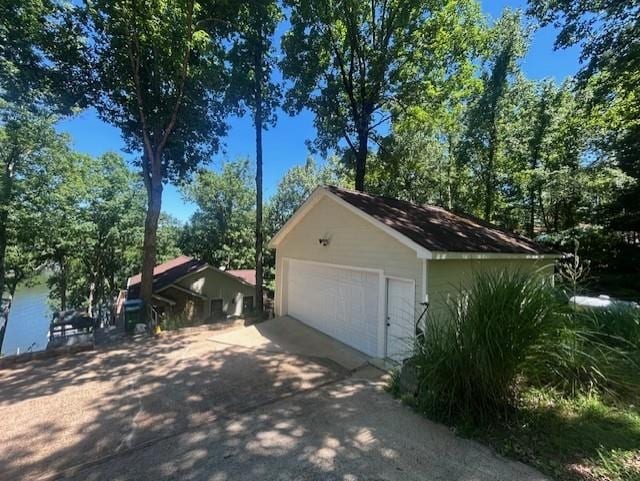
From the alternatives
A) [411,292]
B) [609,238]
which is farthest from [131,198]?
[609,238]

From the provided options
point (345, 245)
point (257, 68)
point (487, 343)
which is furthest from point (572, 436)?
point (257, 68)

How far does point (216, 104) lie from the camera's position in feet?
42.0

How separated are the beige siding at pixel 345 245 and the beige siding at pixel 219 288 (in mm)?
10044

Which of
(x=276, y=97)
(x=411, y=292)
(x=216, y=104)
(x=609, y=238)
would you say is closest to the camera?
(x=411, y=292)

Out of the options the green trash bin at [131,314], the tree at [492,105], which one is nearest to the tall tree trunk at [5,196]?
the green trash bin at [131,314]

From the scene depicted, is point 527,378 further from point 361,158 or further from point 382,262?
A: point 361,158

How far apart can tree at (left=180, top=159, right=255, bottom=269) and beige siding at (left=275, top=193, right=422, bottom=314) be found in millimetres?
16129

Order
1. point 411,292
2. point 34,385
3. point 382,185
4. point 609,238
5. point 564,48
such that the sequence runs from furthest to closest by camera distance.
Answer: point 382,185
point 609,238
point 564,48
point 411,292
point 34,385

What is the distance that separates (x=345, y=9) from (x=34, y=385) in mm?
16663

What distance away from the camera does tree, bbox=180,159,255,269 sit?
25.8 m

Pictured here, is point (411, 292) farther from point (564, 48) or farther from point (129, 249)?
point (129, 249)

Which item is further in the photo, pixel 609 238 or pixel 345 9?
pixel 609 238

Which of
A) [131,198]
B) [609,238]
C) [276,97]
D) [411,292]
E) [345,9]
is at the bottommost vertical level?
[411,292]

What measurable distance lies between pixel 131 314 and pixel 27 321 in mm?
41629
